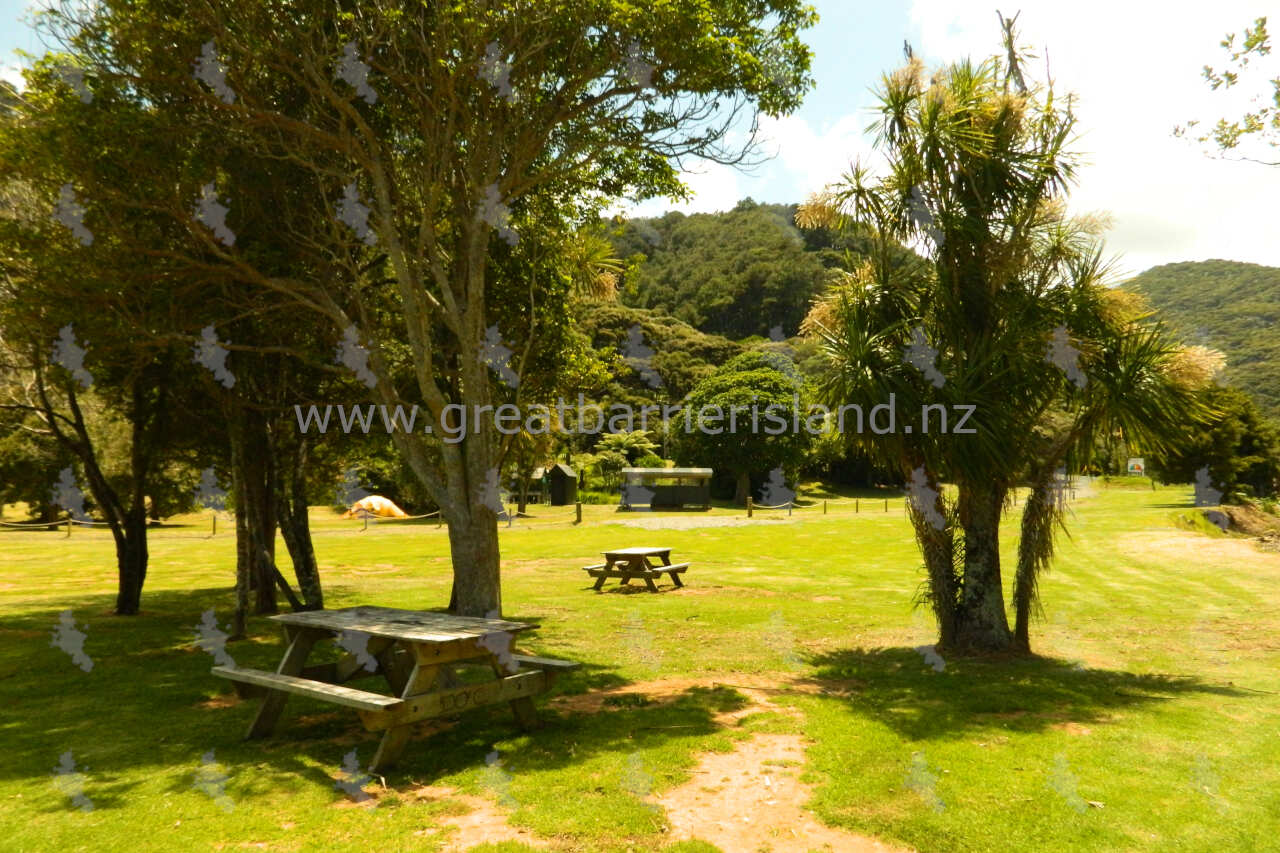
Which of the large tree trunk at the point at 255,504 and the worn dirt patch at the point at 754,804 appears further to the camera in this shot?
the large tree trunk at the point at 255,504

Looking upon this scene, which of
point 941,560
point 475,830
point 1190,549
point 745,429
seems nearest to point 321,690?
point 475,830

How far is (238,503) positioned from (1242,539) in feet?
100

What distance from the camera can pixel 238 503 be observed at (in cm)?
1230

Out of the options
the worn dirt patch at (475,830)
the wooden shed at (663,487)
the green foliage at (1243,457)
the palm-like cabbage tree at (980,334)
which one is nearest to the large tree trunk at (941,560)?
the palm-like cabbage tree at (980,334)

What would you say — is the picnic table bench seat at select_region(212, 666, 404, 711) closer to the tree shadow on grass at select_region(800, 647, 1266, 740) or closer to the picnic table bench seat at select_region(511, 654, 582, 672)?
the picnic table bench seat at select_region(511, 654, 582, 672)

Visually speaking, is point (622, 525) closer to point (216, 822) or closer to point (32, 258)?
point (32, 258)

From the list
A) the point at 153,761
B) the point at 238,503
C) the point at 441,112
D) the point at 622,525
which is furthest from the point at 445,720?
the point at 622,525

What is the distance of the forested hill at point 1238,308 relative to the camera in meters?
84.2

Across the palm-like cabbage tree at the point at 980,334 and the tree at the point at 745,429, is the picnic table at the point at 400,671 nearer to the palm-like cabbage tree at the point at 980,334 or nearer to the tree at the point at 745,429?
the palm-like cabbage tree at the point at 980,334

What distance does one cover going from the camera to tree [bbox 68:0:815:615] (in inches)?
373

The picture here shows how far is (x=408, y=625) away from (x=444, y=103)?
21.2 feet

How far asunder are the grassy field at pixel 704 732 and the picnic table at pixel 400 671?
361 millimetres

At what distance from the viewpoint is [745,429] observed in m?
55.8

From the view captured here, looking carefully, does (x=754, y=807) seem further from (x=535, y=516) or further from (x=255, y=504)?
(x=535, y=516)
